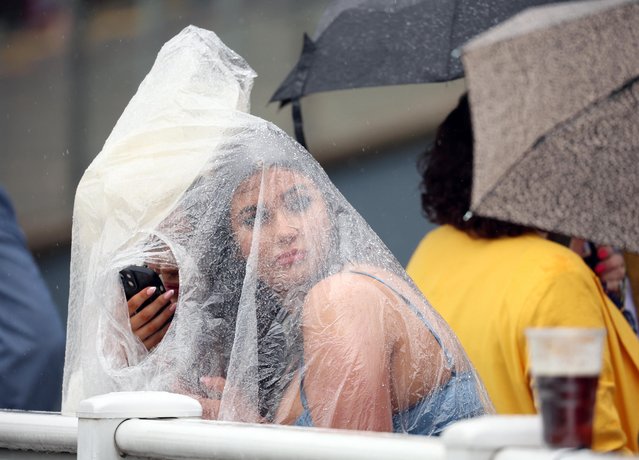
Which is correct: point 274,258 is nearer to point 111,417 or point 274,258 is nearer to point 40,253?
point 111,417

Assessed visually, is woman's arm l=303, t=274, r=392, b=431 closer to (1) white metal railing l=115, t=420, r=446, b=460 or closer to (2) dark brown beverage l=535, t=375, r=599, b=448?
(1) white metal railing l=115, t=420, r=446, b=460

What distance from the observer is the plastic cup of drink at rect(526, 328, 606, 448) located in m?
1.09

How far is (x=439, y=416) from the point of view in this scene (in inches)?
72.6

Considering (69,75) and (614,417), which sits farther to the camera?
(69,75)

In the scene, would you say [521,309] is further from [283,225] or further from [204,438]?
[204,438]

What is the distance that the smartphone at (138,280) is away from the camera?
213cm

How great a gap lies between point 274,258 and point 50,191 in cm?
316

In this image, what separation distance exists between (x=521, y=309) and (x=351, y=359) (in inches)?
24.6

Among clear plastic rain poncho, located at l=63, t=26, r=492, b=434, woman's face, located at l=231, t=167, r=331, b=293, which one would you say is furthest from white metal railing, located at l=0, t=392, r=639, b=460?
woman's face, located at l=231, t=167, r=331, b=293

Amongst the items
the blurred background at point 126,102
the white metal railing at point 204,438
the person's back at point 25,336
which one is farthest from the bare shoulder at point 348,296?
the blurred background at point 126,102

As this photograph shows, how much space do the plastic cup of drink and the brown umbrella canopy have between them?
0.42 meters

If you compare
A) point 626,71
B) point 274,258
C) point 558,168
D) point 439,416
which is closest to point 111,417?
point 274,258

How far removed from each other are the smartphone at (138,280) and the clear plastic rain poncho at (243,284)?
0.06ft

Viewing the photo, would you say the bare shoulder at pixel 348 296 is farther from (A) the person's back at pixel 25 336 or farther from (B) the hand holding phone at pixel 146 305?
(A) the person's back at pixel 25 336
